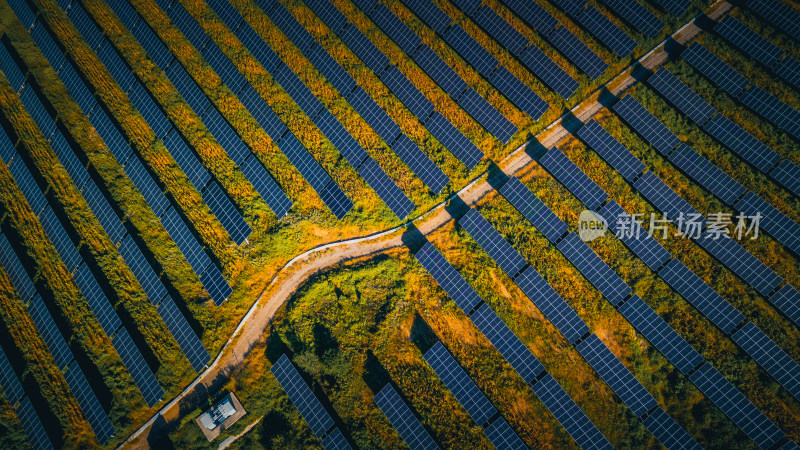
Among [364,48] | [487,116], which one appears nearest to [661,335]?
[487,116]

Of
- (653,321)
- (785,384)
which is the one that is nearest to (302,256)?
(653,321)

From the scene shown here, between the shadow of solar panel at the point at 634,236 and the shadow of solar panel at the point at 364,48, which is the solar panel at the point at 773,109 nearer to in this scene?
the shadow of solar panel at the point at 634,236

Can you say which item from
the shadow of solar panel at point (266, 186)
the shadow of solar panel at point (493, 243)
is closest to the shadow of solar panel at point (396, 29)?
the shadow of solar panel at point (493, 243)

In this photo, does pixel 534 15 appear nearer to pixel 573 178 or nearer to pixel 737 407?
pixel 573 178

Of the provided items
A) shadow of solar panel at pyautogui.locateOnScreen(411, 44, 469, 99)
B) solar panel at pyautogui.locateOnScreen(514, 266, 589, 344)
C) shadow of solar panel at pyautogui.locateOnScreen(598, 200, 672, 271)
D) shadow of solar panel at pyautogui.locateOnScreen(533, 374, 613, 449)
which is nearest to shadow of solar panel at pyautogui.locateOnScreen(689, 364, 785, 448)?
shadow of solar panel at pyautogui.locateOnScreen(598, 200, 672, 271)

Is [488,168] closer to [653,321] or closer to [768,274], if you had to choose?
[653,321]

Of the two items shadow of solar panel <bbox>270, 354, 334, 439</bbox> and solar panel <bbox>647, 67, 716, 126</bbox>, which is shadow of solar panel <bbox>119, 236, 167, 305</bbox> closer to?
shadow of solar panel <bbox>270, 354, 334, 439</bbox>
